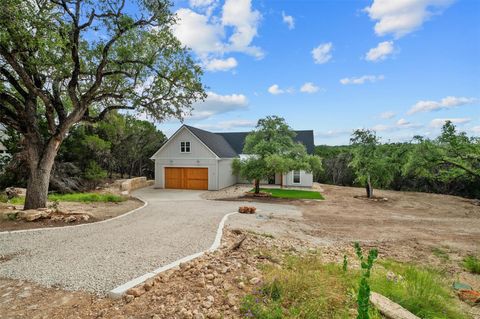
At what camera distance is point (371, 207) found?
631 inches

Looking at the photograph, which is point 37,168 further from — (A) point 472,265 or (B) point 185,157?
(B) point 185,157

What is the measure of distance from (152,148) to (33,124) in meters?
19.9

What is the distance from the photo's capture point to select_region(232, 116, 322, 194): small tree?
17609mm

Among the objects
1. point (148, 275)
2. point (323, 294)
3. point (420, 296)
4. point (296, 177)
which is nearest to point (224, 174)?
point (296, 177)

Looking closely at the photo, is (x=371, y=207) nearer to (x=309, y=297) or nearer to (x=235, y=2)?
(x=235, y=2)

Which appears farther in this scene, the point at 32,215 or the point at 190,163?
the point at 190,163

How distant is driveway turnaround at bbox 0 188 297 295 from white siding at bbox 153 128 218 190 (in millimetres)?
13970

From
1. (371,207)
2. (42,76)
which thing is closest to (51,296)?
(42,76)

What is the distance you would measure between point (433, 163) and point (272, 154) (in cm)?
985

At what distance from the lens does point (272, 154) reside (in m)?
18.3

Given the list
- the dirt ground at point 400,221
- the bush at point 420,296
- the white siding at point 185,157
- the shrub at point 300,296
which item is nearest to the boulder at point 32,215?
the shrub at point 300,296

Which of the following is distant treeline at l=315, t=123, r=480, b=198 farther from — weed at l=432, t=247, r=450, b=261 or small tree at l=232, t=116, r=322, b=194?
weed at l=432, t=247, r=450, b=261

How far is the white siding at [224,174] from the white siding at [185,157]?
0.59m

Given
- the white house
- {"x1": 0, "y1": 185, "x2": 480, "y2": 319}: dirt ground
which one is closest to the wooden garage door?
the white house
